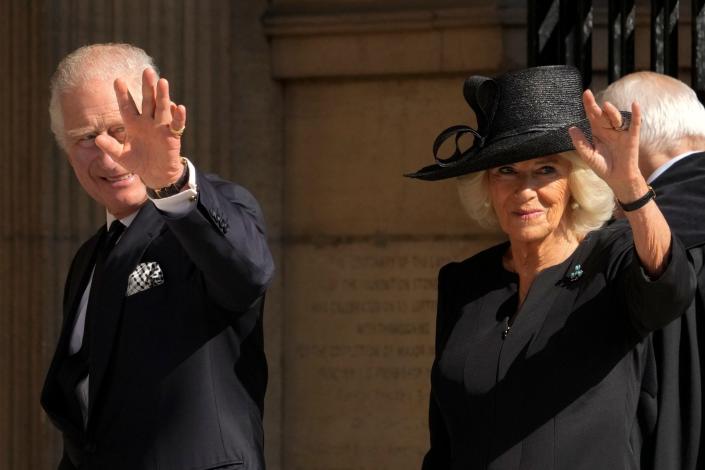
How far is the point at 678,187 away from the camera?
11.1 ft

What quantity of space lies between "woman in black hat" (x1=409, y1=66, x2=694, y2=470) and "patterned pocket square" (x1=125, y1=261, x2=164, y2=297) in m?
0.63

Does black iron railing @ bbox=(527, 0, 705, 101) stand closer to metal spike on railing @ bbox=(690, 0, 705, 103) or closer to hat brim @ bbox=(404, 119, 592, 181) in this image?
metal spike on railing @ bbox=(690, 0, 705, 103)

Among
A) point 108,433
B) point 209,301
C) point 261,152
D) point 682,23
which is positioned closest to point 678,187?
point 209,301

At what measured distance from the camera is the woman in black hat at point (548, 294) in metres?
2.92

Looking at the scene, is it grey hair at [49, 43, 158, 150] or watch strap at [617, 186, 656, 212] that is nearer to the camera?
watch strap at [617, 186, 656, 212]

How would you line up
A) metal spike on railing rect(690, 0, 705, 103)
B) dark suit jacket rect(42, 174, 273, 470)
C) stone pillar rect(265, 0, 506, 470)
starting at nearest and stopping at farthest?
dark suit jacket rect(42, 174, 273, 470) → metal spike on railing rect(690, 0, 705, 103) → stone pillar rect(265, 0, 506, 470)

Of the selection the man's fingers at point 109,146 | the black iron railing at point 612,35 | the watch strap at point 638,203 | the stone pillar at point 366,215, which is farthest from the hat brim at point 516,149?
the stone pillar at point 366,215

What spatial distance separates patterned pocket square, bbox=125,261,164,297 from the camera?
325 cm

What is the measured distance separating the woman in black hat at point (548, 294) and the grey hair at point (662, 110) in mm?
220

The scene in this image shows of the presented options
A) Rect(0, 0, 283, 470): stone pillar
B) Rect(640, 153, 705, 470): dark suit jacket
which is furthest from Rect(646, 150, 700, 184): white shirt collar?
Rect(0, 0, 283, 470): stone pillar

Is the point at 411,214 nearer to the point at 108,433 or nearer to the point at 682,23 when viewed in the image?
the point at 682,23

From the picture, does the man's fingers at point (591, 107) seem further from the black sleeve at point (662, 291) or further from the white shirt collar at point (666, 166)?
the white shirt collar at point (666, 166)

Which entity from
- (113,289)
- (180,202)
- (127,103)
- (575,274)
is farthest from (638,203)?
(113,289)

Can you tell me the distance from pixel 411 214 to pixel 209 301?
8.64 feet
